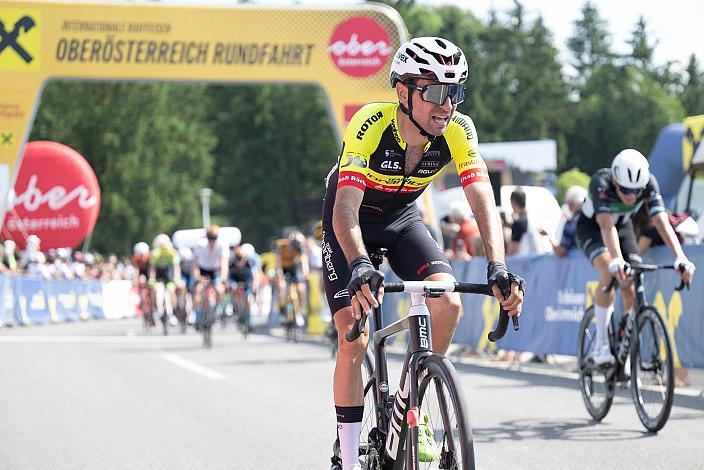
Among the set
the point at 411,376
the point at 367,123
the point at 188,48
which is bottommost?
the point at 411,376

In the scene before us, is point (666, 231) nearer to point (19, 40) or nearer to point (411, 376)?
point (411, 376)

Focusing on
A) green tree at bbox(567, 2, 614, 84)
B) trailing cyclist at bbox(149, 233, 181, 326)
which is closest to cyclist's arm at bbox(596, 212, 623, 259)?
trailing cyclist at bbox(149, 233, 181, 326)

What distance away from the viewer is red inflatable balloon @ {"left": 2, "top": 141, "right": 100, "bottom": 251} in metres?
34.9

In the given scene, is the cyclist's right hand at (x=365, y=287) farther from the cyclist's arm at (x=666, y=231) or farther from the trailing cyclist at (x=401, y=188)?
the cyclist's arm at (x=666, y=231)

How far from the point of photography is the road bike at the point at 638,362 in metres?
8.10

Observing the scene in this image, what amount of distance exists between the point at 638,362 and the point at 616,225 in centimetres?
A: 114

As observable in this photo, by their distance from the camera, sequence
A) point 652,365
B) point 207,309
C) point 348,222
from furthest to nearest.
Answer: point 207,309 < point 652,365 < point 348,222

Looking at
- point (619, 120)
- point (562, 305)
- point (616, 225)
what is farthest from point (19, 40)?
point (619, 120)

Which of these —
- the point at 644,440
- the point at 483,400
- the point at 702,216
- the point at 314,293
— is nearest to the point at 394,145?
the point at 644,440

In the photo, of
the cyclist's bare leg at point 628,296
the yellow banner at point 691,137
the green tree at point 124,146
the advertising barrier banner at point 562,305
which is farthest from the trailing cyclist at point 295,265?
the green tree at point 124,146

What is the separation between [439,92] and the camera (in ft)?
16.6

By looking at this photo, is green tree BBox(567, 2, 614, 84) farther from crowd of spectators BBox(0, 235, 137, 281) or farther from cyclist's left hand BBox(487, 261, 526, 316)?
cyclist's left hand BBox(487, 261, 526, 316)

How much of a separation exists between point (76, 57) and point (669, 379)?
1970cm

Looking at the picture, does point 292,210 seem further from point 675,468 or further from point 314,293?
point 675,468
